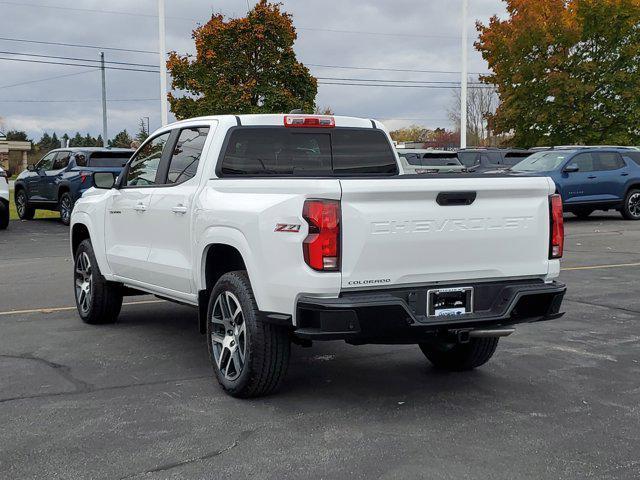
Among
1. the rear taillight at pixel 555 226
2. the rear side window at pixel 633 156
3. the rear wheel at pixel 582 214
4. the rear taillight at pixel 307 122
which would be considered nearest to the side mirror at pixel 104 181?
the rear taillight at pixel 307 122

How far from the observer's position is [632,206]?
2034 cm

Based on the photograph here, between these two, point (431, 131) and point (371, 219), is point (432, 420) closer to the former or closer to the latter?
point (371, 219)

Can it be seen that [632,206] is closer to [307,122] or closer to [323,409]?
[307,122]

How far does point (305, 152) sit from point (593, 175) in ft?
50.1

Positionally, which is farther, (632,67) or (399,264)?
(632,67)

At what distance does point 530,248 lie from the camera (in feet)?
16.4

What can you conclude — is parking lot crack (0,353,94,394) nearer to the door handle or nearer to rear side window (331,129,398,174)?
the door handle

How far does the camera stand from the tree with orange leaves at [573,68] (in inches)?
1175

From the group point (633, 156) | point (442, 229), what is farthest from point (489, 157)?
point (442, 229)

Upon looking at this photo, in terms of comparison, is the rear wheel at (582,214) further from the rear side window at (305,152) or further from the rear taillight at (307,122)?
the rear taillight at (307,122)

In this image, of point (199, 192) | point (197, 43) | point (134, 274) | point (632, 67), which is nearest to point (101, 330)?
point (134, 274)

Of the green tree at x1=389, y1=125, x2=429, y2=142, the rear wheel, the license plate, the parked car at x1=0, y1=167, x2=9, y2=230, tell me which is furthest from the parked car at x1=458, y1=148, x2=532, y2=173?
the green tree at x1=389, y1=125, x2=429, y2=142

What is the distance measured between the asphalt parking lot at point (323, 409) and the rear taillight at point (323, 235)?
37.4 inches

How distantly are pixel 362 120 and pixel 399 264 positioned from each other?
2208mm
